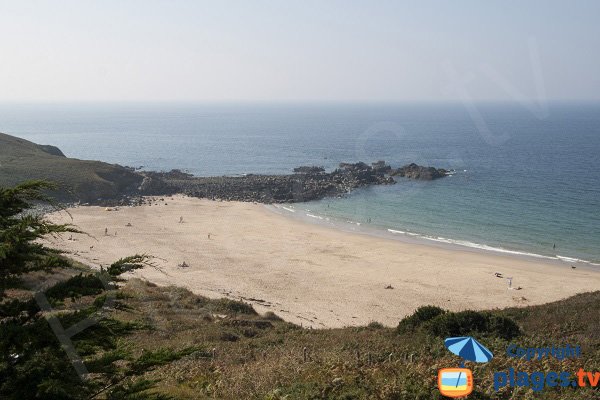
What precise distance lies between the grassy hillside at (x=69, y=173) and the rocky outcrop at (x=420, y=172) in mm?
37523

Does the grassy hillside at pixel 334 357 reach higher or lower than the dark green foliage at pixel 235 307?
higher

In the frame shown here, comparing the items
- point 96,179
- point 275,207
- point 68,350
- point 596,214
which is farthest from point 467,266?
point 96,179

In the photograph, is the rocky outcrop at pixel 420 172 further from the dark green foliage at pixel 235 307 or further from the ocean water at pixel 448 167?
the dark green foliage at pixel 235 307

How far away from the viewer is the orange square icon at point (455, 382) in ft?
27.0

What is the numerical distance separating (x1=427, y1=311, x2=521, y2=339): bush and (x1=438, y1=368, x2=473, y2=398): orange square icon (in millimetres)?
5164

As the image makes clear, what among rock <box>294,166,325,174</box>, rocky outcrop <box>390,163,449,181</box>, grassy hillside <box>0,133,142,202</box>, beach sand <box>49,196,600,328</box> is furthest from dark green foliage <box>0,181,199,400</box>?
rock <box>294,166,325,174</box>

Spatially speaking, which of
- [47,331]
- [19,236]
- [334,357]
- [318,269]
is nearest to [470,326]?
[334,357]

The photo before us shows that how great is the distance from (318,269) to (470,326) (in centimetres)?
2022

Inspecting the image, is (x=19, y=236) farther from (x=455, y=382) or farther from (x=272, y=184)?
(x=272, y=184)

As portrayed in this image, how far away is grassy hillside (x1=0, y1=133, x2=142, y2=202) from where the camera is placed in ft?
194

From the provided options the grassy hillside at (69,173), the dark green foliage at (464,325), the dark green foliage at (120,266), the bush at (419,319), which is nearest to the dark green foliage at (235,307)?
the bush at (419,319)

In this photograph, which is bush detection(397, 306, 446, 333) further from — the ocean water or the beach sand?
the ocean water

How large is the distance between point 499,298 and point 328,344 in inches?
700

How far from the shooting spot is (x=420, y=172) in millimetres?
73438
